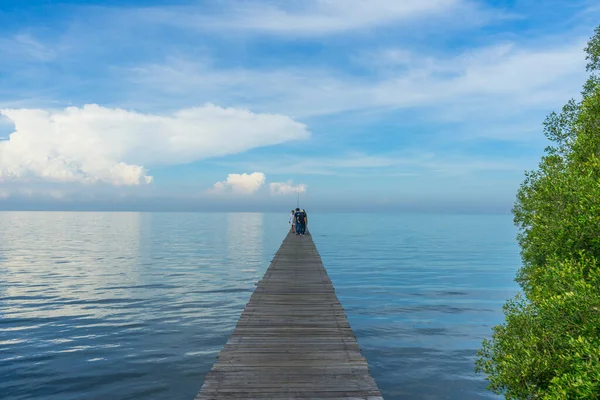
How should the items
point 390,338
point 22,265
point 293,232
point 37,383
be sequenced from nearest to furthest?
point 37,383, point 390,338, point 22,265, point 293,232

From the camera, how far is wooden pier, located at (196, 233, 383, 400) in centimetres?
734

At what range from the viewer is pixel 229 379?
772cm

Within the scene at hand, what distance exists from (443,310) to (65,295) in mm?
23147

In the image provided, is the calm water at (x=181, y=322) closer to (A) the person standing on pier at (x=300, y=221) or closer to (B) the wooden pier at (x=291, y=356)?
(B) the wooden pier at (x=291, y=356)

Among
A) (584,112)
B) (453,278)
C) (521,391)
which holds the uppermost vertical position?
(584,112)

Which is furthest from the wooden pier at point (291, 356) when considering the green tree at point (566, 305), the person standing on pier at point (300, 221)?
the person standing on pier at point (300, 221)

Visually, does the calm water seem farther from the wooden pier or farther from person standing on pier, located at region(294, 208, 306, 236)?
person standing on pier, located at region(294, 208, 306, 236)

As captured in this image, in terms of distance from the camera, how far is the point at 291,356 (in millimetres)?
9016

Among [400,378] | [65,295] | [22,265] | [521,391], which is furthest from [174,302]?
[22,265]

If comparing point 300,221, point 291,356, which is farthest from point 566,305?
point 300,221

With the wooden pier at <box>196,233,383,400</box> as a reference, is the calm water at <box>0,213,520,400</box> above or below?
below

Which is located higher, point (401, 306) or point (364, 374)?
point (364, 374)

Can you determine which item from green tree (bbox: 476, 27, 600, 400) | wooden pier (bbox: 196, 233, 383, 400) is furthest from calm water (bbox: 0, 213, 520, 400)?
green tree (bbox: 476, 27, 600, 400)

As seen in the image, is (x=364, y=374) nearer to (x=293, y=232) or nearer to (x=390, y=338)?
(x=390, y=338)
